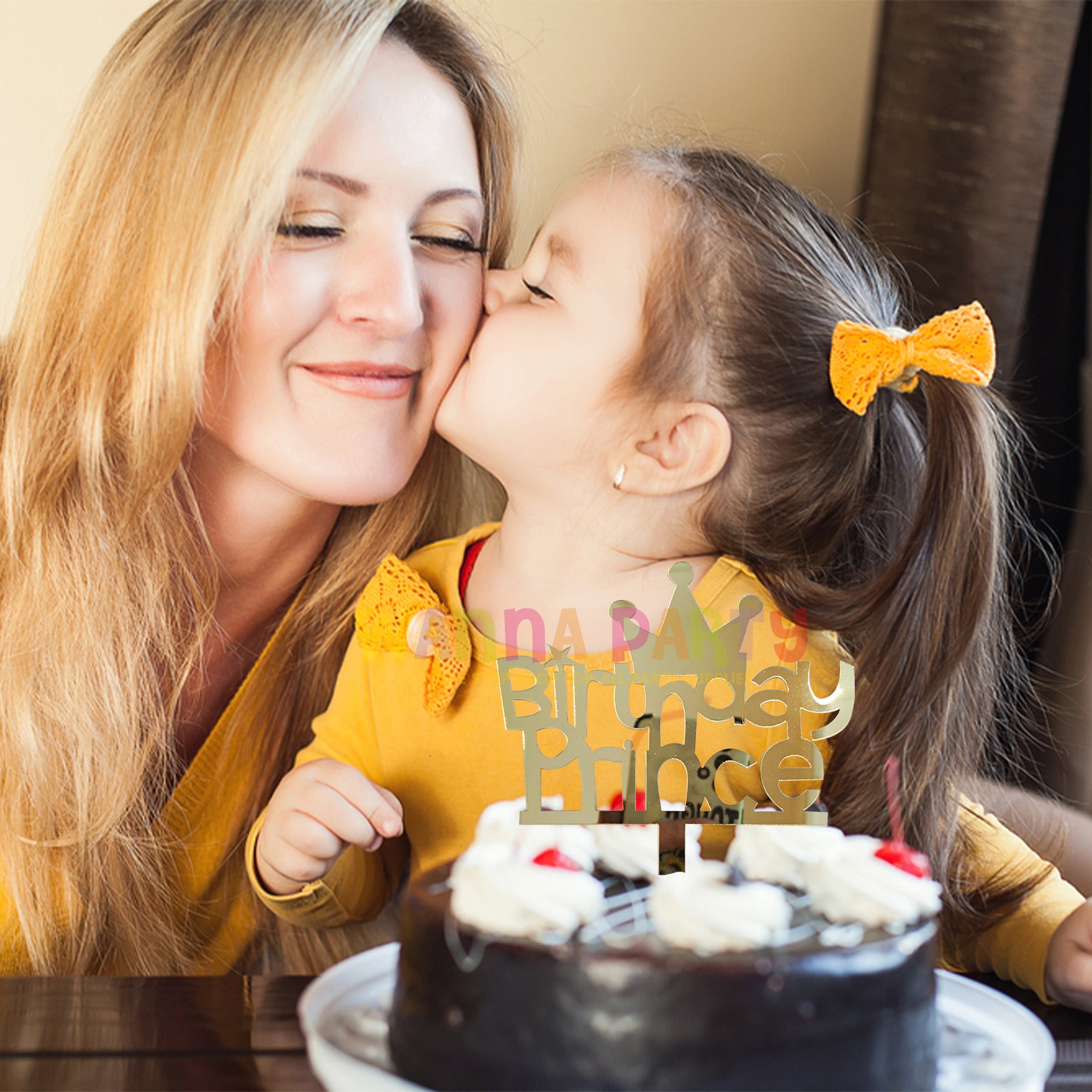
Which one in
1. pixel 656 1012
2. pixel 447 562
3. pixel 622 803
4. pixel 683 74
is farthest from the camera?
pixel 683 74

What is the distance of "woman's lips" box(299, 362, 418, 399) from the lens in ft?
3.76

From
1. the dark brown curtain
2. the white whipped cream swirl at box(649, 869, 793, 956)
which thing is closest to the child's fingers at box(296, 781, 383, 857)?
the white whipped cream swirl at box(649, 869, 793, 956)

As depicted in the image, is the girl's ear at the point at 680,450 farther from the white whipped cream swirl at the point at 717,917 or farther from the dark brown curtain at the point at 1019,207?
the dark brown curtain at the point at 1019,207

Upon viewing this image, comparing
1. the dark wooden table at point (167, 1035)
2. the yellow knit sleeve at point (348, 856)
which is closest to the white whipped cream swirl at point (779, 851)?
the dark wooden table at point (167, 1035)

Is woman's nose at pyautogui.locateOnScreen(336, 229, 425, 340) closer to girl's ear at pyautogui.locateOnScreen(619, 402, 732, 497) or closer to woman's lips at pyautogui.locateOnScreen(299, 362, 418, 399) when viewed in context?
woman's lips at pyautogui.locateOnScreen(299, 362, 418, 399)

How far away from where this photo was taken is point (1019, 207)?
1.58 meters

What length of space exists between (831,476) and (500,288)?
40 centimetres

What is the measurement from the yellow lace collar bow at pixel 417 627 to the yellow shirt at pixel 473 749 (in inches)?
0.6

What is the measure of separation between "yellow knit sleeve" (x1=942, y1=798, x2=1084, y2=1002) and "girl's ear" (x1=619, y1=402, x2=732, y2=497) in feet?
1.46

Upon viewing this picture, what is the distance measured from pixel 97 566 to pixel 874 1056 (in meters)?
0.86

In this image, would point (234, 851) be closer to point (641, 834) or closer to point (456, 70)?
point (641, 834)

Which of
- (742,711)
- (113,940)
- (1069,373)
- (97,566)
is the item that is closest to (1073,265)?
(1069,373)

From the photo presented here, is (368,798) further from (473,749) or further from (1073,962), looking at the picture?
(1073,962)

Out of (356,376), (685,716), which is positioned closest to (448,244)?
(356,376)
